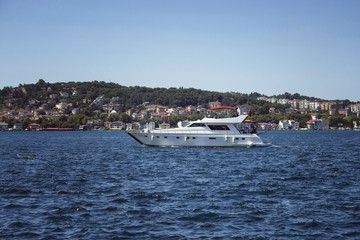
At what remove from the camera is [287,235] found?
41.7ft

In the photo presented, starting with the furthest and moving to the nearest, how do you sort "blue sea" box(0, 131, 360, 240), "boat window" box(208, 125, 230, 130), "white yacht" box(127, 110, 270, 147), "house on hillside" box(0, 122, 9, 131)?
1. "house on hillside" box(0, 122, 9, 131)
2. "boat window" box(208, 125, 230, 130)
3. "white yacht" box(127, 110, 270, 147)
4. "blue sea" box(0, 131, 360, 240)

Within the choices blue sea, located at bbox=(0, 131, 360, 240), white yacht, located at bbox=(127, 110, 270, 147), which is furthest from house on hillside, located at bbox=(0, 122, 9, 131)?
blue sea, located at bbox=(0, 131, 360, 240)

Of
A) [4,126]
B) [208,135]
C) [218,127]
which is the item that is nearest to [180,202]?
[208,135]

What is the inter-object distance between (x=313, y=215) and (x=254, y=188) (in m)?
5.45

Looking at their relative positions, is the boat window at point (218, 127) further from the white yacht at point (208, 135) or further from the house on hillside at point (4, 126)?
the house on hillside at point (4, 126)

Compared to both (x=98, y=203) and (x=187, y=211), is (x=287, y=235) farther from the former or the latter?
(x=98, y=203)

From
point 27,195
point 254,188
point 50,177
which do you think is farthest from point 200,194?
point 50,177

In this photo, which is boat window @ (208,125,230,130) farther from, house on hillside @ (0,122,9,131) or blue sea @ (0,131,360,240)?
house on hillside @ (0,122,9,131)

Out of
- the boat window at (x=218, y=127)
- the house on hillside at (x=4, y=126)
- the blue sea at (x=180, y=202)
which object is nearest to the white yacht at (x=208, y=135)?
the boat window at (x=218, y=127)

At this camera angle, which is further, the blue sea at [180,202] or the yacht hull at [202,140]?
the yacht hull at [202,140]

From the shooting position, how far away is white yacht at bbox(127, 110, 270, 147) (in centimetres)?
4369

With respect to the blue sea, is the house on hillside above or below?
above

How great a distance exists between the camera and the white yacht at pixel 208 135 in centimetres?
4369

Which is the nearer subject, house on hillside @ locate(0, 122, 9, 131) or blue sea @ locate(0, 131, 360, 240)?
blue sea @ locate(0, 131, 360, 240)
